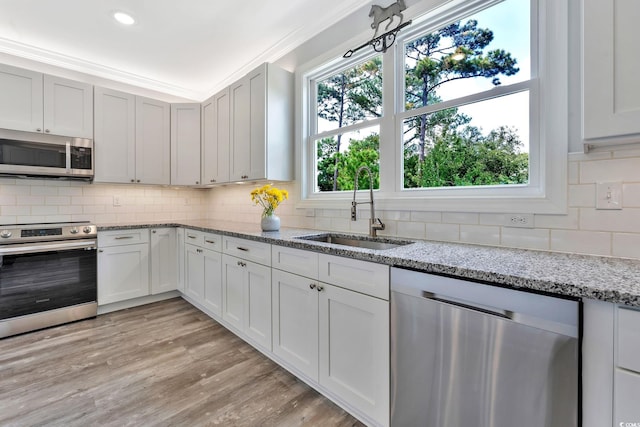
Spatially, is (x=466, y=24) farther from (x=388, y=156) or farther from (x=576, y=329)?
(x=576, y=329)

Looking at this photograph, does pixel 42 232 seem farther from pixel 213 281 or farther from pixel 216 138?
pixel 216 138

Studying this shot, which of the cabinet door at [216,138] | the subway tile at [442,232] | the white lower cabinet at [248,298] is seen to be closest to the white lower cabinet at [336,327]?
the white lower cabinet at [248,298]

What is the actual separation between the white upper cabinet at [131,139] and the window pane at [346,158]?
6.94 feet

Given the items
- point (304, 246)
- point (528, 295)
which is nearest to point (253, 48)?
point (304, 246)

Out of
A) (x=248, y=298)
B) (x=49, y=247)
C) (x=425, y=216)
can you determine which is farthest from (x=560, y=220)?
(x=49, y=247)

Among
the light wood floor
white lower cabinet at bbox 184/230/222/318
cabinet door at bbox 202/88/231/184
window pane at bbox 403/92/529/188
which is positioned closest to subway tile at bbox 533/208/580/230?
window pane at bbox 403/92/529/188

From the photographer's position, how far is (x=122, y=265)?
307 cm

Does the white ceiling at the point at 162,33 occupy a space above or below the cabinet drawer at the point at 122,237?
above

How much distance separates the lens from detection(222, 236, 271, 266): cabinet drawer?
6.70 ft

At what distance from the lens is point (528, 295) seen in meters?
0.94

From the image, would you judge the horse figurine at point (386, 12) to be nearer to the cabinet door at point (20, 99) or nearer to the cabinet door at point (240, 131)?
the cabinet door at point (240, 131)

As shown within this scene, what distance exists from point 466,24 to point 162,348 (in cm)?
314

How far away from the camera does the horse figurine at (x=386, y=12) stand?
191 centimetres

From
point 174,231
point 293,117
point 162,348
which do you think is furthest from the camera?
point 174,231
